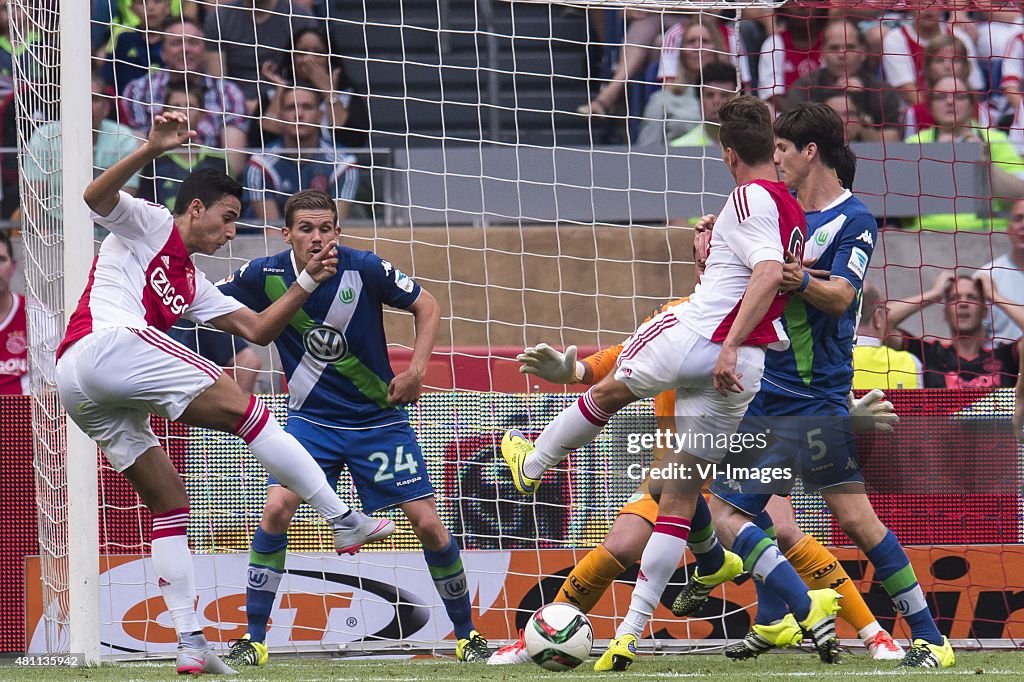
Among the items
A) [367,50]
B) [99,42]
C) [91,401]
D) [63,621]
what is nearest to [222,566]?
[63,621]

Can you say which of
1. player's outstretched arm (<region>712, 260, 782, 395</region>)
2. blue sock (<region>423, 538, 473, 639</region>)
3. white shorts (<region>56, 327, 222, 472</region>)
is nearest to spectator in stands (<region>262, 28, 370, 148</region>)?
blue sock (<region>423, 538, 473, 639</region>)

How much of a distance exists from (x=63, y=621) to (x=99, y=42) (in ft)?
11.6

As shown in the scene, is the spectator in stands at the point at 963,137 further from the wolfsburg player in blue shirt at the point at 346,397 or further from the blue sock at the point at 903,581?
the wolfsburg player in blue shirt at the point at 346,397

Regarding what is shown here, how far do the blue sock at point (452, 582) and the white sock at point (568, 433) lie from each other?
2.59 ft

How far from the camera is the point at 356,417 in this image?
590cm

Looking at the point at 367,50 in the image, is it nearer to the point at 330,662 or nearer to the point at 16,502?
the point at 16,502

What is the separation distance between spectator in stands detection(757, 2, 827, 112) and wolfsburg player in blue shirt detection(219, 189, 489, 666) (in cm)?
368

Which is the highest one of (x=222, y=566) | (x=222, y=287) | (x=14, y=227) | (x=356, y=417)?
(x=14, y=227)

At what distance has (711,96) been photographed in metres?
8.35

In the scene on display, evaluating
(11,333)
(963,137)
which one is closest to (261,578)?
(11,333)

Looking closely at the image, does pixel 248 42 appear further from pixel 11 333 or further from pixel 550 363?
pixel 550 363

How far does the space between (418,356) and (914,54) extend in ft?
17.6

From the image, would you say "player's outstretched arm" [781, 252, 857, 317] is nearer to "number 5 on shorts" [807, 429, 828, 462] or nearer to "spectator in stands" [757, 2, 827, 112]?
"number 5 on shorts" [807, 429, 828, 462]

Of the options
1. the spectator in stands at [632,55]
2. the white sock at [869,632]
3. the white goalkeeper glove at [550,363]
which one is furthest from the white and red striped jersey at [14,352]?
the white sock at [869,632]
